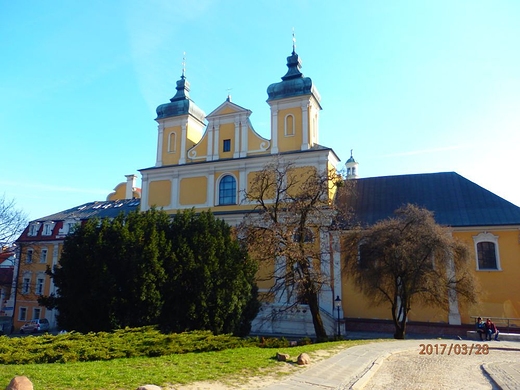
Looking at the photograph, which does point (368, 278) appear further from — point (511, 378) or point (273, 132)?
point (273, 132)

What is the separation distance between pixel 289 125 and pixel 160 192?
Result: 10.4 meters

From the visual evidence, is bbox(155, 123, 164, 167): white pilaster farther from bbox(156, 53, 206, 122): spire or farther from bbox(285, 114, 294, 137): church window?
bbox(285, 114, 294, 137): church window

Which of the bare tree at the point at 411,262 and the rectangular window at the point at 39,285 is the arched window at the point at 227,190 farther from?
the rectangular window at the point at 39,285

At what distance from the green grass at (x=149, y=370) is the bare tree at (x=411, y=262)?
9.19 metres

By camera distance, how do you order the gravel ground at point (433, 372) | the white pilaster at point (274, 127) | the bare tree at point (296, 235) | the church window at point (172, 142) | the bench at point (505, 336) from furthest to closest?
the church window at point (172, 142) → the white pilaster at point (274, 127) → the bench at point (505, 336) → the bare tree at point (296, 235) → the gravel ground at point (433, 372)

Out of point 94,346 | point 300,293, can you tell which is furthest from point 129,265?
point 300,293

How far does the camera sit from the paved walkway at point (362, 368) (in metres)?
8.05

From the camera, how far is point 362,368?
9750 mm

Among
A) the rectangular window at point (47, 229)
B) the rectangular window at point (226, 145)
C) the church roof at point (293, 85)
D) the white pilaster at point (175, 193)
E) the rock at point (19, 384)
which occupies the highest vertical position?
the church roof at point (293, 85)

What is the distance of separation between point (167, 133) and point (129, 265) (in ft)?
59.7

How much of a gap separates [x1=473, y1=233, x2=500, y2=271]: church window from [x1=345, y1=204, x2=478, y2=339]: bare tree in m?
4.26

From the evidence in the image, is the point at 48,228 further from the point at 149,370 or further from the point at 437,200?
the point at 149,370

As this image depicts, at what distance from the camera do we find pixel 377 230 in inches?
743
